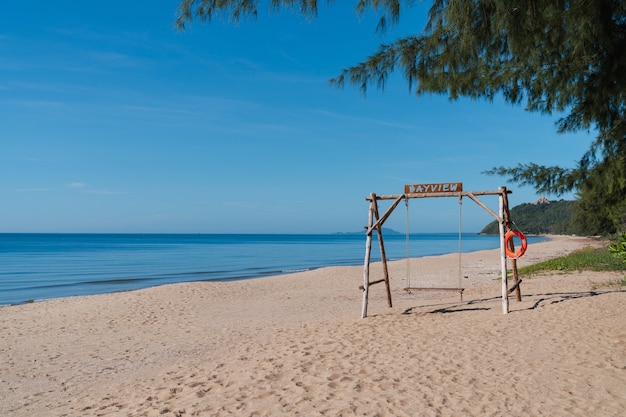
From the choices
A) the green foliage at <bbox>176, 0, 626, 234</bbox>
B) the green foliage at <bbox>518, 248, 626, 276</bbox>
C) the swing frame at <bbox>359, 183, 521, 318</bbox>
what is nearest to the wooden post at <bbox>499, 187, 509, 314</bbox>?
the swing frame at <bbox>359, 183, 521, 318</bbox>

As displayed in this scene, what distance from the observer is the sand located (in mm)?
4797

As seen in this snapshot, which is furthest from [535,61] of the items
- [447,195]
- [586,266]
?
[586,266]

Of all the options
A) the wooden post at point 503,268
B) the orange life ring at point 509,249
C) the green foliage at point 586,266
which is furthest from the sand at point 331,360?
the green foliage at point 586,266

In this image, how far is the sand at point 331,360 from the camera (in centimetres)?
480

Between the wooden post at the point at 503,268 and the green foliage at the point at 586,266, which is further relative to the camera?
the green foliage at the point at 586,266

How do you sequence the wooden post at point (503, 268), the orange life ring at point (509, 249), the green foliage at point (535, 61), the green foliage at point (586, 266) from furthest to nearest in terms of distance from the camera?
the green foliage at point (586, 266)
the orange life ring at point (509, 249)
the wooden post at point (503, 268)
the green foliage at point (535, 61)

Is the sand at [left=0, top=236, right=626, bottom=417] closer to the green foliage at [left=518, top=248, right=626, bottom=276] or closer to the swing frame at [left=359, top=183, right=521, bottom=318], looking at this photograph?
the swing frame at [left=359, top=183, right=521, bottom=318]

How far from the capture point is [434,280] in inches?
779

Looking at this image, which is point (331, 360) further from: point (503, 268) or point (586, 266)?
point (586, 266)

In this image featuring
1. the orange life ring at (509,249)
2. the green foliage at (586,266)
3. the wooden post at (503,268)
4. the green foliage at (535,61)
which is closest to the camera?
the green foliage at (535,61)

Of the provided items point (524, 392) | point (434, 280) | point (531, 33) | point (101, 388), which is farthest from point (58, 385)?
point (434, 280)

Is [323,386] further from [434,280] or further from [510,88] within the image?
[434,280]

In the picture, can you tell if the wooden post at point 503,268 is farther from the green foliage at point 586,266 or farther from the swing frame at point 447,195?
the green foliage at point 586,266

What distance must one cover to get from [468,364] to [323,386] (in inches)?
74.9
